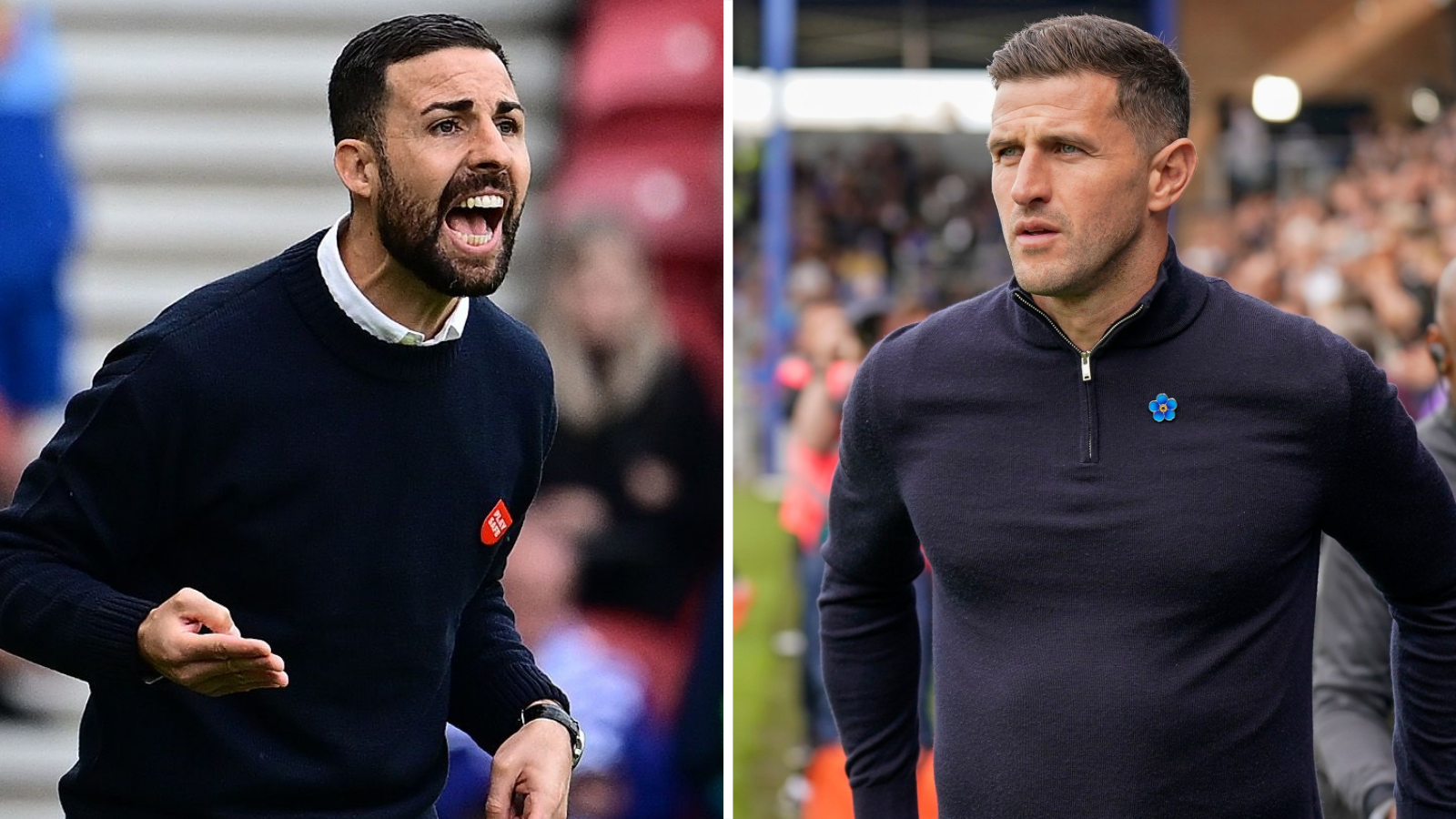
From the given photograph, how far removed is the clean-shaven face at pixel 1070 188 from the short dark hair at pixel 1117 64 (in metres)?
0.02

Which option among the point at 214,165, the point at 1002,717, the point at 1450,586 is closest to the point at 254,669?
the point at 214,165

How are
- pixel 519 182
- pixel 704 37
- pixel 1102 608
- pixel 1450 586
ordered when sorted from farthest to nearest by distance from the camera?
pixel 704 37 → pixel 1450 586 → pixel 1102 608 → pixel 519 182

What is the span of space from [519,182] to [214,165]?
1.72 ft

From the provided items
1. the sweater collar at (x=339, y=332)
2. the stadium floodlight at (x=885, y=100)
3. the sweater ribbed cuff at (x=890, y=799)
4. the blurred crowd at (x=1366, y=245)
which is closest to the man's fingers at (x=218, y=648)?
the sweater collar at (x=339, y=332)

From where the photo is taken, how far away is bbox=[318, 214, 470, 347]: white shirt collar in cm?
210

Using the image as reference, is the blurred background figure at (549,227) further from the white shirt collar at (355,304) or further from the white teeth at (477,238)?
the white teeth at (477,238)

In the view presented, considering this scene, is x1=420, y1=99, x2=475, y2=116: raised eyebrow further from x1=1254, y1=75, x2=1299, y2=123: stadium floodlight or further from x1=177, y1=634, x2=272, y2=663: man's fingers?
x1=1254, y1=75, x2=1299, y2=123: stadium floodlight

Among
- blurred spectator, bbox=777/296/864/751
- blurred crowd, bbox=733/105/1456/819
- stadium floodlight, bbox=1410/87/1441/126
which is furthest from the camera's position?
stadium floodlight, bbox=1410/87/1441/126

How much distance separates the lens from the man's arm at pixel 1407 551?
2307 mm

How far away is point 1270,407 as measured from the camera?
7.52 ft

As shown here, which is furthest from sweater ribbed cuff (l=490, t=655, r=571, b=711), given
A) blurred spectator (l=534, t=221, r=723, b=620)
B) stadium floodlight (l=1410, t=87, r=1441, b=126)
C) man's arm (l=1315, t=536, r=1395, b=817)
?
stadium floodlight (l=1410, t=87, r=1441, b=126)

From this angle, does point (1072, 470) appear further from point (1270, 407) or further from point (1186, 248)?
point (1186, 248)

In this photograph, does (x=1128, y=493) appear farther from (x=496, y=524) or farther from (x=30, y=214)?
(x=30, y=214)

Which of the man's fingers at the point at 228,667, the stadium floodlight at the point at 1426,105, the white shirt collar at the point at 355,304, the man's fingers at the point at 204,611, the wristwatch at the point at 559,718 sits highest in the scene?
the white shirt collar at the point at 355,304
